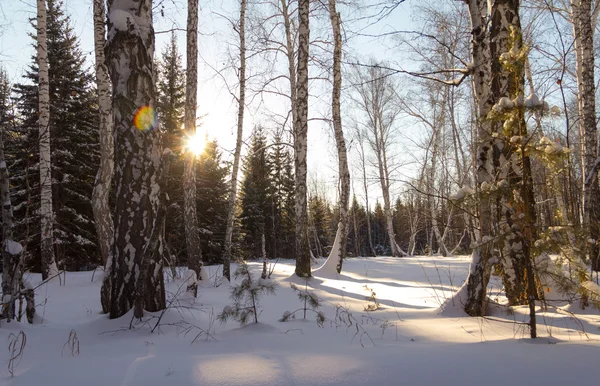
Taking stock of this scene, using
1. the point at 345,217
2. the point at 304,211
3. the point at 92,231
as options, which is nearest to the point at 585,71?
the point at 345,217

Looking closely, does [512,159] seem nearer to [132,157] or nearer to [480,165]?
[480,165]

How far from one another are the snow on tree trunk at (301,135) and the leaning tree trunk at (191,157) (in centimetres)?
236

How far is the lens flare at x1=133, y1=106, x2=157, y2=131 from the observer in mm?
3195

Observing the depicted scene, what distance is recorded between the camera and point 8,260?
117 inches

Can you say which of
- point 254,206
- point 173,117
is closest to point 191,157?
point 173,117

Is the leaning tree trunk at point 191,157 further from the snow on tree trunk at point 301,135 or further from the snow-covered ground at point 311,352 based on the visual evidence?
the snow-covered ground at point 311,352

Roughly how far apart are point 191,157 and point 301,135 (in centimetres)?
265

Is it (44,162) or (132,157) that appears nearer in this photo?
(132,157)

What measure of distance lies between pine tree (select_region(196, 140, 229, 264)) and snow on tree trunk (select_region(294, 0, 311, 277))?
25.3ft

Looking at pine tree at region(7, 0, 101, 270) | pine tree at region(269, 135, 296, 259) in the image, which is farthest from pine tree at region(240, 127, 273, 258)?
pine tree at region(7, 0, 101, 270)

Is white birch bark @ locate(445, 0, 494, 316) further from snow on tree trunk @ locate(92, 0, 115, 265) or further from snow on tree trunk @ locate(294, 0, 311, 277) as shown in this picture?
snow on tree trunk @ locate(92, 0, 115, 265)

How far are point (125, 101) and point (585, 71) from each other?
8.84 m

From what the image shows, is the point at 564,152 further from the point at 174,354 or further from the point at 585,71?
the point at 585,71

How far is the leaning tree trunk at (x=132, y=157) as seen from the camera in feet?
10.0
